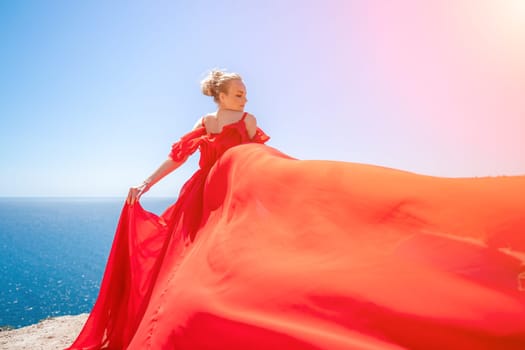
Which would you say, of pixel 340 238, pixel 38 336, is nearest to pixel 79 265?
pixel 38 336

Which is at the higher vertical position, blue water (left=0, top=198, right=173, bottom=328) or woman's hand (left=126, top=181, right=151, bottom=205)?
woman's hand (left=126, top=181, right=151, bottom=205)

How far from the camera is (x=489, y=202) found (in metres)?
1.24

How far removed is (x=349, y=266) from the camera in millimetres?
1322

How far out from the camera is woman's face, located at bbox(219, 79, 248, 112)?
3.31 m

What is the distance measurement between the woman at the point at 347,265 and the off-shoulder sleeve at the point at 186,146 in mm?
844

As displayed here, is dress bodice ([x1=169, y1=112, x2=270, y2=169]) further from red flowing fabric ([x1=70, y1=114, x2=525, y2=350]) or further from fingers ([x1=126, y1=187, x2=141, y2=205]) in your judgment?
red flowing fabric ([x1=70, y1=114, x2=525, y2=350])

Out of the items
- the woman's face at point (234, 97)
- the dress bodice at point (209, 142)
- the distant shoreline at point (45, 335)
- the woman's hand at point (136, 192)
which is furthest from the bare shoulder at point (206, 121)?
the distant shoreline at point (45, 335)

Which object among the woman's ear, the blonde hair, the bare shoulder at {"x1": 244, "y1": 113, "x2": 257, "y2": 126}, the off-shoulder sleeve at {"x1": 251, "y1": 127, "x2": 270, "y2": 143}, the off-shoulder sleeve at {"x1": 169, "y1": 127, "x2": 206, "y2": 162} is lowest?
the off-shoulder sleeve at {"x1": 169, "y1": 127, "x2": 206, "y2": 162}

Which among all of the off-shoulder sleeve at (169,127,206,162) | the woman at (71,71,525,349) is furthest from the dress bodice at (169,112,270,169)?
the woman at (71,71,525,349)

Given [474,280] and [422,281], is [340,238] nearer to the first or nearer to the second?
[422,281]

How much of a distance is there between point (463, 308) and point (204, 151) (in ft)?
7.84

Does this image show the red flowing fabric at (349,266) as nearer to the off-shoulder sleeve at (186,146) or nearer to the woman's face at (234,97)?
the off-shoulder sleeve at (186,146)

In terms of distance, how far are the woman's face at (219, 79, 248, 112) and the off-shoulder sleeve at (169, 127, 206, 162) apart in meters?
0.41

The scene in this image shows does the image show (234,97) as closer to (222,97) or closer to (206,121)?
(222,97)
